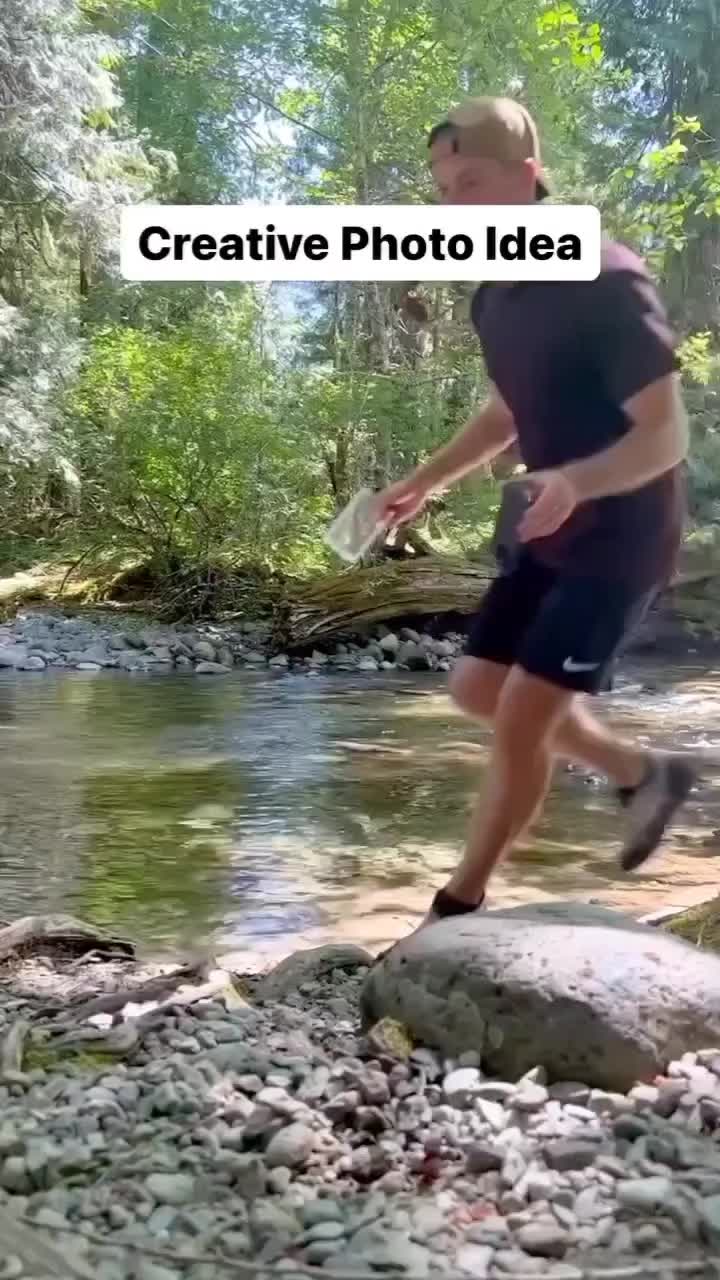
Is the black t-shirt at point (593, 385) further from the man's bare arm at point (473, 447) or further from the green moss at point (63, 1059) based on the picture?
the green moss at point (63, 1059)

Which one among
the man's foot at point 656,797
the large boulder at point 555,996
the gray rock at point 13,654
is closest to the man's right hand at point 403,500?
the man's foot at point 656,797

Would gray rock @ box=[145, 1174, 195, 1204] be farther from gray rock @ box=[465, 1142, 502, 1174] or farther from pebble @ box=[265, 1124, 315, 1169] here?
gray rock @ box=[465, 1142, 502, 1174]

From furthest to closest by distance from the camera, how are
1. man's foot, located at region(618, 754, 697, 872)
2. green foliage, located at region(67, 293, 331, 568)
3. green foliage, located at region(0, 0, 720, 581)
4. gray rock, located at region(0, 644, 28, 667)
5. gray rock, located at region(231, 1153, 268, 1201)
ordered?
gray rock, located at region(0, 644, 28, 667)
green foliage, located at region(67, 293, 331, 568)
green foliage, located at region(0, 0, 720, 581)
man's foot, located at region(618, 754, 697, 872)
gray rock, located at region(231, 1153, 268, 1201)

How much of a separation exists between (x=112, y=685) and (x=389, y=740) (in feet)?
5.33

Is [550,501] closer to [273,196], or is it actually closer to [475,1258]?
[475,1258]

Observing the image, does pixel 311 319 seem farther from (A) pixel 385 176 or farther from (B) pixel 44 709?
(B) pixel 44 709

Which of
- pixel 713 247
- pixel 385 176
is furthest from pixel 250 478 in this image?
pixel 713 247

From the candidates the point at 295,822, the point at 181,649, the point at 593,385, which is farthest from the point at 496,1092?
the point at 181,649

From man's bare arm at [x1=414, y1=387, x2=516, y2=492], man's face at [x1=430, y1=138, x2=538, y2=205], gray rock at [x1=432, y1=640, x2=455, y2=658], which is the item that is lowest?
gray rock at [x1=432, y1=640, x2=455, y2=658]

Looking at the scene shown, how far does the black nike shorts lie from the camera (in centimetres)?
155

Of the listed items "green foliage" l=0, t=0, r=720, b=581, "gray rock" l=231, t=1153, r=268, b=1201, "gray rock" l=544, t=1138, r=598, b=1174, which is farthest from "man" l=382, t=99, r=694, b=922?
"gray rock" l=231, t=1153, r=268, b=1201

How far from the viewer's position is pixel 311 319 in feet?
11.2

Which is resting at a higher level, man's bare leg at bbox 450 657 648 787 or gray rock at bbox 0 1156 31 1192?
man's bare leg at bbox 450 657 648 787

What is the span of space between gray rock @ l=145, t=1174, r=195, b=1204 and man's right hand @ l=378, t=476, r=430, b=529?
0.96 metres
